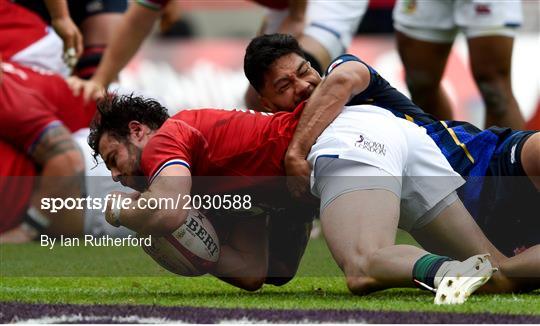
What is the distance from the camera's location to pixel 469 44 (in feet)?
23.5

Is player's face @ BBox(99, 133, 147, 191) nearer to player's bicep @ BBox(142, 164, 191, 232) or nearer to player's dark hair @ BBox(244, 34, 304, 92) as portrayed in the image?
player's bicep @ BBox(142, 164, 191, 232)

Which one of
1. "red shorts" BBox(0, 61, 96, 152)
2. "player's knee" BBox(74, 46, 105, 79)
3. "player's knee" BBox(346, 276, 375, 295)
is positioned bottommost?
"player's knee" BBox(74, 46, 105, 79)

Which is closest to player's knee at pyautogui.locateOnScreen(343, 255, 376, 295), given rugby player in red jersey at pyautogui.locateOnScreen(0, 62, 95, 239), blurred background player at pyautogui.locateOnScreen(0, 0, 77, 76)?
rugby player in red jersey at pyautogui.locateOnScreen(0, 62, 95, 239)

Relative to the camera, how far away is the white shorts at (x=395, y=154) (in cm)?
430

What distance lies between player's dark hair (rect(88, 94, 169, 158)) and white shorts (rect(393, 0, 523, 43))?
2921 mm

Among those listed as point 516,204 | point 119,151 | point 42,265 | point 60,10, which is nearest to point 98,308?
point 119,151

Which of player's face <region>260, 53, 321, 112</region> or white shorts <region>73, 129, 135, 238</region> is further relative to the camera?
white shorts <region>73, 129, 135, 238</region>

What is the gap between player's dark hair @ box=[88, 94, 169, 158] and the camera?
4496mm

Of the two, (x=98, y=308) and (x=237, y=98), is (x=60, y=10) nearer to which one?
(x=98, y=308)

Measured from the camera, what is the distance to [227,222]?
471 centimetres

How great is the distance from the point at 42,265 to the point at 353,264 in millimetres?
2120

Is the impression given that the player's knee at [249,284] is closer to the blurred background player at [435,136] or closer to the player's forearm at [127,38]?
the blurred background player at [435,136]

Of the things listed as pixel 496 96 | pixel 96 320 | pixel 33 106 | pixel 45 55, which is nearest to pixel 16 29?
pixel 45 55

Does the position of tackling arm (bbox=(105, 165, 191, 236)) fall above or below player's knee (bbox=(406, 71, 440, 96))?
above
